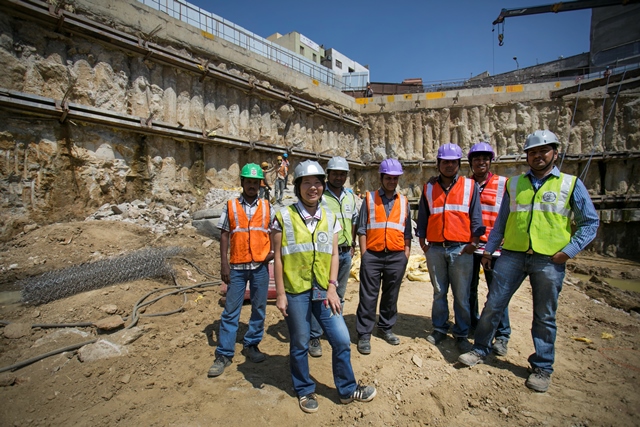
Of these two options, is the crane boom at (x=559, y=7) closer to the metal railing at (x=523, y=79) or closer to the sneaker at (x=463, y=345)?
the metal railing at (x=523, y=79)

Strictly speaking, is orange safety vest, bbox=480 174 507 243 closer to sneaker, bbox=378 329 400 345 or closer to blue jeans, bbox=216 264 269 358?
sneaker, bbox=378 329 400 345

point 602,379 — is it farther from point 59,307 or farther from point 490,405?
point 59,307

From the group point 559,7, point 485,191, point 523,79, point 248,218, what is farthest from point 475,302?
point 559,7

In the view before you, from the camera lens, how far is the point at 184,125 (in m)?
→ 10.4

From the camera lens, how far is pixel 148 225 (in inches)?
349

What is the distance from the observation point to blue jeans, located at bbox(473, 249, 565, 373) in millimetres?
2777

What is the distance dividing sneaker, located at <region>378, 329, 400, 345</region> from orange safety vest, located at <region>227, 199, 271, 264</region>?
5.65 feet

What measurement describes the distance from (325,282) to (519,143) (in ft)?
60.9

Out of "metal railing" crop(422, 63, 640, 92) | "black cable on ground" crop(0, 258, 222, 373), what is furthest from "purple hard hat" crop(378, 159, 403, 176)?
"metal railing" crop(422, 63, 640, 92)

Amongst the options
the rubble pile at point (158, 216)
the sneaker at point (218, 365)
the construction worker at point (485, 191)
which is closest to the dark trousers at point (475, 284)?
the construction worker at point (485, 191)

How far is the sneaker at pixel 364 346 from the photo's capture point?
343cm

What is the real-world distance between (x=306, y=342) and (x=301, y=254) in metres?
0.73

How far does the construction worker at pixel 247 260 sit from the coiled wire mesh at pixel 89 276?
280 cm

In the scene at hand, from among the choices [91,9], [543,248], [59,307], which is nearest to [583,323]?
[543,248]
